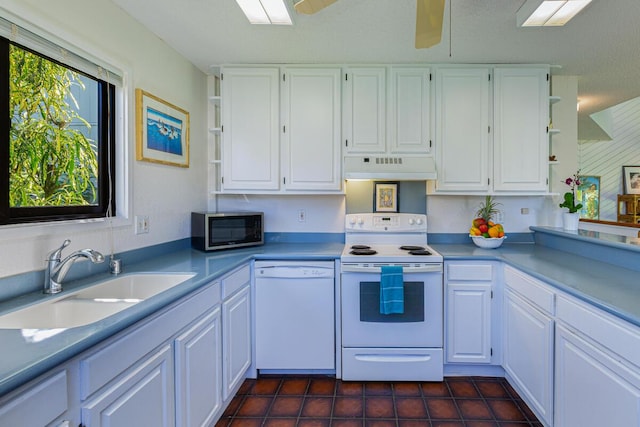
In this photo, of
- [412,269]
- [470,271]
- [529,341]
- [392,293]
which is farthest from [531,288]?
[392,293]

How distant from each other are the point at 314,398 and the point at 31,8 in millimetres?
2563

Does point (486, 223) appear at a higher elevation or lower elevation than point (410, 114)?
lower

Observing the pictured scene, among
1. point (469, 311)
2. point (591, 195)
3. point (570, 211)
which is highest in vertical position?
point (591, 195)

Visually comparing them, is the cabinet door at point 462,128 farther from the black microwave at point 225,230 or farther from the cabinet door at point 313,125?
the black microwave at point 225,230

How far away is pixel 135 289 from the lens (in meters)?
1.88

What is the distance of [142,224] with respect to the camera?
7.31 ft

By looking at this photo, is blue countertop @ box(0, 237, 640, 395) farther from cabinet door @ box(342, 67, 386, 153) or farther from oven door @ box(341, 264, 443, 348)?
cabinet door @ box(342, 67, 386, 153)

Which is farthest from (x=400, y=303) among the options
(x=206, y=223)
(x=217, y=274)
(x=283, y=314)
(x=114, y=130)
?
(x=114, y=130)

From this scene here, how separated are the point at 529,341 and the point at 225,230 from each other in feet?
7.14

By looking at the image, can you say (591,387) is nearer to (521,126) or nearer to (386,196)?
(386,196)

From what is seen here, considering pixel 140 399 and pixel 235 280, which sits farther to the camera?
pixel 235 280

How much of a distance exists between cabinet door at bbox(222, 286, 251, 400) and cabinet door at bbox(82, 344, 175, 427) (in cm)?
58

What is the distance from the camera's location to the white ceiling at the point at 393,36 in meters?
2.01

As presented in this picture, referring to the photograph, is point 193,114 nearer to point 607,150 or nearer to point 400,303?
point 400,303
